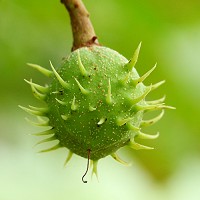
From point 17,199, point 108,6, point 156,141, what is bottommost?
point 17,199

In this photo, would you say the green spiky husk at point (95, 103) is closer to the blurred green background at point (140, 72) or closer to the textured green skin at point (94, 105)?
Answer: the textured green skin at point (94, 105)

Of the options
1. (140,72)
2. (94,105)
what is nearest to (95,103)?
(94,105)

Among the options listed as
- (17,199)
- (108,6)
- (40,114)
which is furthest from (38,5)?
(40,114)

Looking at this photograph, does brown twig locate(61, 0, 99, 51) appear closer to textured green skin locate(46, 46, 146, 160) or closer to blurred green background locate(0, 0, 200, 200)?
textured green skin locate(46, 46, 146, 160)

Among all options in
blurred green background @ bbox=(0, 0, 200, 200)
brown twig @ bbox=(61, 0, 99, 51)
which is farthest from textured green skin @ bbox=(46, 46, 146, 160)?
→ blurred green background @ bbox=(0, 0, 200, 200)

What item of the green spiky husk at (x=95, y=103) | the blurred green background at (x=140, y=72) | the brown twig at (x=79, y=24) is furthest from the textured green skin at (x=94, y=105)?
the blurred green background at (x=140, y=72)

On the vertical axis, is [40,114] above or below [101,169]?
above

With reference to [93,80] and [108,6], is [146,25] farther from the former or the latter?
[93,80]
